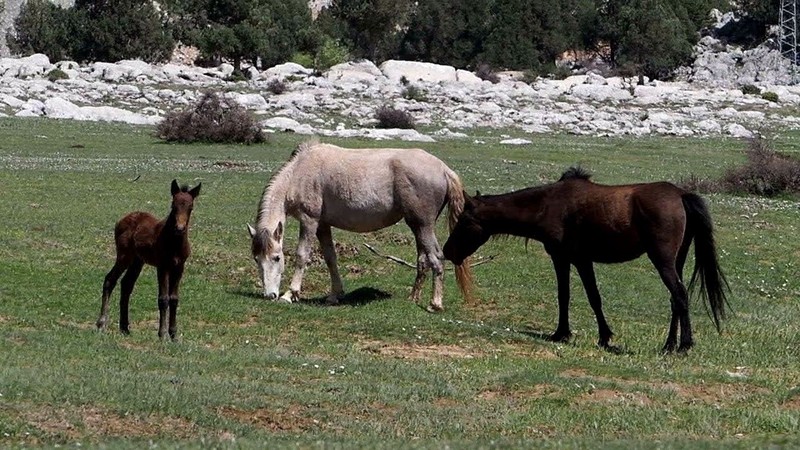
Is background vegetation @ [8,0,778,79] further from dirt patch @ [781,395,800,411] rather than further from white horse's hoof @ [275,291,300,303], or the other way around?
dirt patch @ [781,395,800,411]

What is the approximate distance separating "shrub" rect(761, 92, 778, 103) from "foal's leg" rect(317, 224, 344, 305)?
219 ft

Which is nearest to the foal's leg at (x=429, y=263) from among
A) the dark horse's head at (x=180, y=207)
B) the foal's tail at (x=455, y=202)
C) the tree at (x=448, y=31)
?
the foal's tail at (x=455, y=202)

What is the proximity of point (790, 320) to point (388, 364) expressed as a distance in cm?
780

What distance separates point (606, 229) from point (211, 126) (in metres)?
30.5

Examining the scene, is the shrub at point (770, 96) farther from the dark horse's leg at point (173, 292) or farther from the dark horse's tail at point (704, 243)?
the dark horse's leg at point (173, 292)

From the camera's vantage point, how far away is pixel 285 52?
10512cm

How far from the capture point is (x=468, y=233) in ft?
57.7

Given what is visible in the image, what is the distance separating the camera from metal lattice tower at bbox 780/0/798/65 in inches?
4444

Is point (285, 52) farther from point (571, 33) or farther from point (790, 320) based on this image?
point (790, 320)

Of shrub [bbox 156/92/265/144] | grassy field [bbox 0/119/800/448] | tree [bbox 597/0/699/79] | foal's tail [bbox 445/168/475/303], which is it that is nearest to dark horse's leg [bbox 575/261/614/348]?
grassy field [bbox 0/119/800/448]

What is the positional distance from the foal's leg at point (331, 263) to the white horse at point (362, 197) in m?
0.02

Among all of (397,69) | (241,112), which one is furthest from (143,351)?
(397,69)

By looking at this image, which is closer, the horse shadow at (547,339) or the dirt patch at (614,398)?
the dirt patch at (614,398)

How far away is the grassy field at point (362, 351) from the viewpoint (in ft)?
35.9
